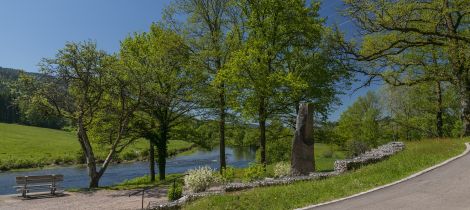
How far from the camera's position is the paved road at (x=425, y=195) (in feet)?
34.1

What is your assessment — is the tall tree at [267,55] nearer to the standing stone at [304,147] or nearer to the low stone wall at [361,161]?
the standing stone at [304,147]

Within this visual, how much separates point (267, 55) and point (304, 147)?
31.1ft

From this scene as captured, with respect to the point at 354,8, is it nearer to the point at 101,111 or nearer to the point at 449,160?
the point at 449,160

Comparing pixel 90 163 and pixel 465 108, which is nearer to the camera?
pixel 465 108

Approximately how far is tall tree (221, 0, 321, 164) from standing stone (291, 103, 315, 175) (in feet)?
20.8

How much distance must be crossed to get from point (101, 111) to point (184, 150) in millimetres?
76260

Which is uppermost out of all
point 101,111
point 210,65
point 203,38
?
point 203,38

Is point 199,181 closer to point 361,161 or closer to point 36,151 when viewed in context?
point 361,161

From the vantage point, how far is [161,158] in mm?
33562

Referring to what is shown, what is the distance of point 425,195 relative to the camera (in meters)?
11.2

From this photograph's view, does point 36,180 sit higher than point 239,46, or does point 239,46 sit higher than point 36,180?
point 239,46

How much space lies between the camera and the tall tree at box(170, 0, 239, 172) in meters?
30.1

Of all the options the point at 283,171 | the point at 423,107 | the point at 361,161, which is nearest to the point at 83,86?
the point at 283,171

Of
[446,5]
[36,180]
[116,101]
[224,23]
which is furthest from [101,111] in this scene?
[446,5]
